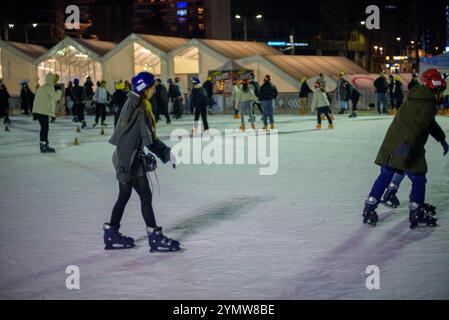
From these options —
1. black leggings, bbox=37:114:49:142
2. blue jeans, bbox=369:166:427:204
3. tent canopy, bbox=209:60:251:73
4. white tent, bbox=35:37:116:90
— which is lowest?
blue jeans, bbox=369:166:427:204

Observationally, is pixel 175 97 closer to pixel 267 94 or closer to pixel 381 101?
pixel 381 101

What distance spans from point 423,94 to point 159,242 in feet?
8.60

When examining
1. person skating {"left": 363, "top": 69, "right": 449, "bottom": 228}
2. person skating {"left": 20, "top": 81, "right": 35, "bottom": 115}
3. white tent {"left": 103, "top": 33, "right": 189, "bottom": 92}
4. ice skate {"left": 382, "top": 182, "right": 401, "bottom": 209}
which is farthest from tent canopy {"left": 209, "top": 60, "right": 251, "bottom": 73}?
person skating {"left": 363, "top": 69, "right": 449, "bottom": 228}

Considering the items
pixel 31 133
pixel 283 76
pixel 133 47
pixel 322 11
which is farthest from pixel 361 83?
pixel 322 11

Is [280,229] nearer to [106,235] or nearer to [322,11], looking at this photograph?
[106,235]

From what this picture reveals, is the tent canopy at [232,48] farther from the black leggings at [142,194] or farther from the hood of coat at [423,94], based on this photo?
the black leggings at [142,194]

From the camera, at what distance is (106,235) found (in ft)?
18.8

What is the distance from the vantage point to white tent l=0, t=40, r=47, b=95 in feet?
124

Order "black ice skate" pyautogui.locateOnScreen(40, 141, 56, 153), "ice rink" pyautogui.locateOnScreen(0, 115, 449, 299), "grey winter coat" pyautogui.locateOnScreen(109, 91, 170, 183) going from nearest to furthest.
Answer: "ice rink" pyautogui.locateOnScreen(0, 115, 449, 299) < "grey winter coat" pyautogui.locateOnScreen(109, 91, 170, 183) < "black ice skate" pyautogui.locateOnScreen(40, 141, 56, 153)

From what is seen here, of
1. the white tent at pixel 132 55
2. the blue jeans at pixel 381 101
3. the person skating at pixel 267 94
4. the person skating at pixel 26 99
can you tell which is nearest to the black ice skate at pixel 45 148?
the person skating at pixel 267 94

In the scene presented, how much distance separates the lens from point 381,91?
27297mm

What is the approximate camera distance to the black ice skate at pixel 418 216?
249 inches

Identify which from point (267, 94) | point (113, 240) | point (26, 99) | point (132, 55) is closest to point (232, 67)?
point (132, 55)

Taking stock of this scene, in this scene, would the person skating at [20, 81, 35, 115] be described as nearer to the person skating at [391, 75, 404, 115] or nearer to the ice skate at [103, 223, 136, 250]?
the person skating at [391, 75, 404, 115]
